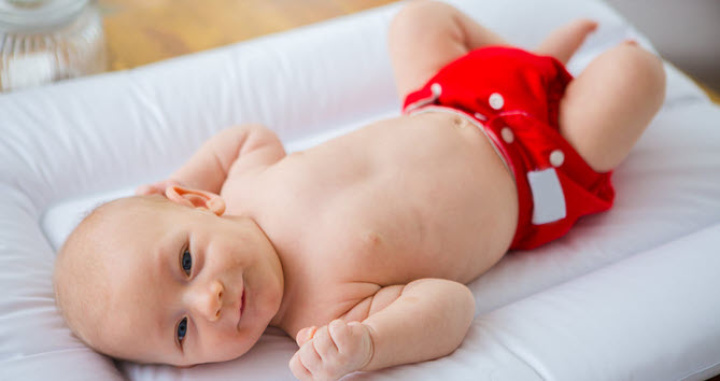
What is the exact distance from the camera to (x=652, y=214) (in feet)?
4.61

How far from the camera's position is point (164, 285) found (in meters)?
1.01

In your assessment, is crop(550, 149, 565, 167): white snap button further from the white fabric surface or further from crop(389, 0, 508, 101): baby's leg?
crop(389, 0, 508, 101): baby's leg

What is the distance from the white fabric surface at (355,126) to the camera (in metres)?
1.10

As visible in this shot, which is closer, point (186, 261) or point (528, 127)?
point (186, 261)

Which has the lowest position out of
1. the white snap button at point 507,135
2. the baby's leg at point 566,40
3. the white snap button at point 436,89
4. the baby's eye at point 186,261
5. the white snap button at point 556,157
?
the baby's eye at point 186,261

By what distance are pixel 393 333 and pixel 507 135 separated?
48cm

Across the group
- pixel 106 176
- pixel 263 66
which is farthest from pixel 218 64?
pixel 106 176

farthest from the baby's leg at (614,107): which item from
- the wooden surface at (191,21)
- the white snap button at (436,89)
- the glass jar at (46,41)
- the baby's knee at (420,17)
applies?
the glass jar at (46,41)

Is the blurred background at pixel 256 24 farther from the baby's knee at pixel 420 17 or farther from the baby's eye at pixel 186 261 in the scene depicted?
the baby's eye at pixel 186 261

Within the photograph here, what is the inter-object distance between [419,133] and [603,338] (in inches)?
18.7

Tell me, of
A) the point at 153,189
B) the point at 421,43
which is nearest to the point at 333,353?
the point at 153,189

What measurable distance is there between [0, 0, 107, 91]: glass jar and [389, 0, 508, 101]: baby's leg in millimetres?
932

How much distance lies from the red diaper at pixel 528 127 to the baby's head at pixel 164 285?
50cm

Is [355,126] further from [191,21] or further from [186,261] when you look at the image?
[191,21]
